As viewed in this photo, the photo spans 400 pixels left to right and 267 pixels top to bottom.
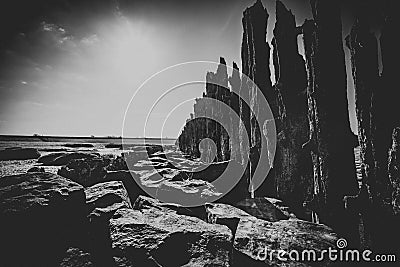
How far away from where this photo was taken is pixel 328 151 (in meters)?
6.20

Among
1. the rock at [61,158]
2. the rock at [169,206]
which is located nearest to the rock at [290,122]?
the rock at [169,206]

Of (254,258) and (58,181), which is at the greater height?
(58,181)

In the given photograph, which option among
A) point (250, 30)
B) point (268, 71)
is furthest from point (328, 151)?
point (250, 30)

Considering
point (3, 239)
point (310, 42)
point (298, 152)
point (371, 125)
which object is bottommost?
point (3, 239)

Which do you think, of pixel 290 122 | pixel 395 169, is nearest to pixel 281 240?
pixel 395 169

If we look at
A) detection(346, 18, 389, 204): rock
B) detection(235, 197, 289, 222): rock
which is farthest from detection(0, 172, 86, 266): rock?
detection(346, 18, 389, 204): rock

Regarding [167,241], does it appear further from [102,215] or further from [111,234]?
[102,215]

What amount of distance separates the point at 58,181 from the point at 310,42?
7672 millimetres

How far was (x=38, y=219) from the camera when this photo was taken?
4.51 meters

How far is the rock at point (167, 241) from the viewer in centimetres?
429

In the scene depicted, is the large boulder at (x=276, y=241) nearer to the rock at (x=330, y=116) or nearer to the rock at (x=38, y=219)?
the rock at (x=330, y=116)

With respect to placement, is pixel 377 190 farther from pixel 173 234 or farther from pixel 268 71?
pixel 268 71

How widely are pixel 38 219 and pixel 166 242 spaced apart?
2.46 metres

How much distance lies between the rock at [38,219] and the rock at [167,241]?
0.88 metres
